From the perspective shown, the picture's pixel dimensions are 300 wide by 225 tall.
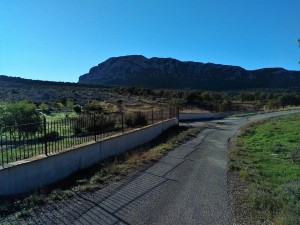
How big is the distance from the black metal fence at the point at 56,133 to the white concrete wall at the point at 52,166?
352mm

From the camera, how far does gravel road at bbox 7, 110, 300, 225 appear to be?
6.90m

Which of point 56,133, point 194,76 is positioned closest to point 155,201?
point 56,133

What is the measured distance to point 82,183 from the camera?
9570mm

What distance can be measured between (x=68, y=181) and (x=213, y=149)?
9153 mm

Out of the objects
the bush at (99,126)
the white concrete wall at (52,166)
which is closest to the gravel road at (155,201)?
the white concrete wall at (52,166)

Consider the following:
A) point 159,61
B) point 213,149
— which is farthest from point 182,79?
point 213,149

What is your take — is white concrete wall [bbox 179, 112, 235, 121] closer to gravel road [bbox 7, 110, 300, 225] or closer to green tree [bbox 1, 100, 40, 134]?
green tree [bbox 1, 100, 40, 134]

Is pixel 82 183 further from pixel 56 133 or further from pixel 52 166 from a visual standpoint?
pixel 56 133

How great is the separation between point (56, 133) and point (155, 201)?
7.36 m

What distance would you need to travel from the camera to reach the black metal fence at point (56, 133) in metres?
9.80

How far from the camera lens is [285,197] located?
8.54 meters

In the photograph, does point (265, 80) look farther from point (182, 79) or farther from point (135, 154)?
point (135, 154)

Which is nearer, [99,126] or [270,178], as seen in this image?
[270,178]

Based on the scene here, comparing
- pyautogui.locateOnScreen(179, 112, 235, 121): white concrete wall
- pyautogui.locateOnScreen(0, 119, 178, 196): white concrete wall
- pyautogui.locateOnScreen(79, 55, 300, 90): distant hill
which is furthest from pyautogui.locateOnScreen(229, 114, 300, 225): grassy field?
pyautogui.locateOnScreen(79, 55, 300, 90): distant hill
